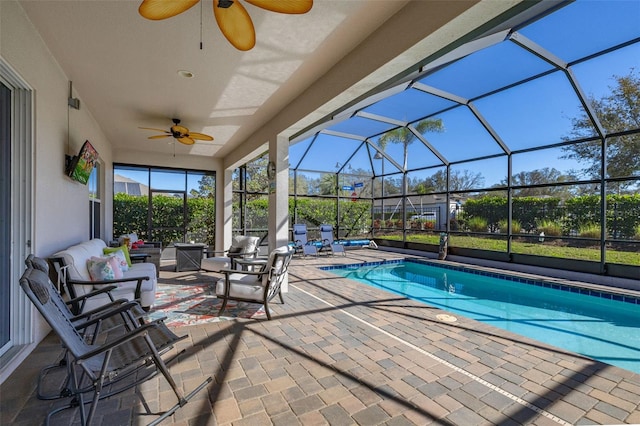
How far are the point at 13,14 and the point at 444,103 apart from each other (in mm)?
7364

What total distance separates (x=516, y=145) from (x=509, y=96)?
172cm

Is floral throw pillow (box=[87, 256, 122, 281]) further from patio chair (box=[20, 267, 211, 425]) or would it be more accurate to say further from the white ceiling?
the white ceiling

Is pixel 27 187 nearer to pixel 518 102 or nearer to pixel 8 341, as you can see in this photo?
pixel 8 341

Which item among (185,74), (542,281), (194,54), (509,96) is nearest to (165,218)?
(185,74)

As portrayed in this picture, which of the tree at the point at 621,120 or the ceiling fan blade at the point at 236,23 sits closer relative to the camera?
the ceiling fan blade at the point at 236,23

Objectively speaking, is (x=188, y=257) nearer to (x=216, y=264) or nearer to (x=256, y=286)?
(x=216, y=264)

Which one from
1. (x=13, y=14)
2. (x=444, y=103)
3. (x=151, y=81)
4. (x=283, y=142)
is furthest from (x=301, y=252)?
(x=13, y=14)

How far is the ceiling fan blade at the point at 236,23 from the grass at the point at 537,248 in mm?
8131

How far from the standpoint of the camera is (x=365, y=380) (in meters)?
2.34

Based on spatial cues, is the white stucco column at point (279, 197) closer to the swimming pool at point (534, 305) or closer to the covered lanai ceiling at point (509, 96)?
the covered lanai ceiling at point (509, 96)

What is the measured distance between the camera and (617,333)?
403 cm

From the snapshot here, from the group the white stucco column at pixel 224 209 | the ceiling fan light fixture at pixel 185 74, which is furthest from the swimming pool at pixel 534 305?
the ceiling fan light fixture at pixel 185 74

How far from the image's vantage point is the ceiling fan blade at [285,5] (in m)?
1.90

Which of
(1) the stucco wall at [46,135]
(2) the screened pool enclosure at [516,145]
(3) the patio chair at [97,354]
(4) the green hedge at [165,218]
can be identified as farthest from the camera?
(4) the green hedge at [165,218]
